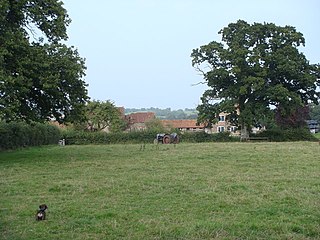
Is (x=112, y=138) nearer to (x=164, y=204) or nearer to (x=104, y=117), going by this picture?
(x=104, y=117)

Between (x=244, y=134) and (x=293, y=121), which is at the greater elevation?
(x=293, y=121)

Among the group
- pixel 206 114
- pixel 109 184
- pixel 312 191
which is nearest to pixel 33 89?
pixel 109 184

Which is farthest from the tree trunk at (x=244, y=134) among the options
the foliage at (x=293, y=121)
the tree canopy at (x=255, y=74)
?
the foliage at (x=293, y=121)

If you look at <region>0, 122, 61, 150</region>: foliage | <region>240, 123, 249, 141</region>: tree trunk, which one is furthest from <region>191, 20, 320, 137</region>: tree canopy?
<region>0, 122, 61, 150</region>: foliage

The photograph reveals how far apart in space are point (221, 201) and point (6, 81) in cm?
995

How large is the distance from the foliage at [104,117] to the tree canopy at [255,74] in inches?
847

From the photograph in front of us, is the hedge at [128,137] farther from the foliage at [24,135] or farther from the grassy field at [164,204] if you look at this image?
the grassy field at [164,204]

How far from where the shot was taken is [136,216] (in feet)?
21.8

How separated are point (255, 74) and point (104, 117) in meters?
27.4

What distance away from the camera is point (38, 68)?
1678 centimetres

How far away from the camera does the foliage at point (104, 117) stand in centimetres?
6019

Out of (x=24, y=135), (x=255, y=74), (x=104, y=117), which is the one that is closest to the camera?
(x=24, y=135)

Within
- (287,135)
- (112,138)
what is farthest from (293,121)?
(112,138)

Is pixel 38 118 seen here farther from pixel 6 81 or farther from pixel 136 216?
pixel 136 216
